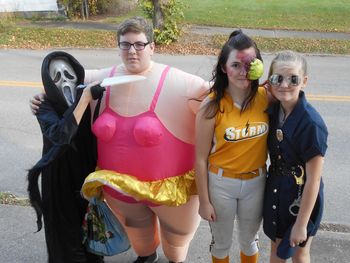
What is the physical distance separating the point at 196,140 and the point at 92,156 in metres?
0.77

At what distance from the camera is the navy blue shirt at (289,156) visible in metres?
2.21

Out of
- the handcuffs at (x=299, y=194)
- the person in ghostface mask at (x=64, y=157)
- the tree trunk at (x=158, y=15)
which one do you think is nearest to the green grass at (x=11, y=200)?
the person in ghostface mask at (x=64, y=157)

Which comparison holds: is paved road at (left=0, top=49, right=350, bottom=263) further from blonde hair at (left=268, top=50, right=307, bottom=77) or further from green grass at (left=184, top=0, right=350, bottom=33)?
green grass at (left=184, top=0, right=350, bottom=33)

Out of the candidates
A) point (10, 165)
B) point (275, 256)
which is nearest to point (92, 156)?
point (275, 256)

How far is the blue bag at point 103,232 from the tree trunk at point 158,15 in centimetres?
904

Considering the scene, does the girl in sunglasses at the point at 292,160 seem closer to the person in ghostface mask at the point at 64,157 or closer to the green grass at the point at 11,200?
the person in ghostface mask at the point at 64,157

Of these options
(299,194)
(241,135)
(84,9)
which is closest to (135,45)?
(241,135)

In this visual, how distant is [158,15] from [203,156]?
9.52 m

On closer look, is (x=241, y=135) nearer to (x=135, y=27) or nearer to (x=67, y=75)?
(x=135, y=27)

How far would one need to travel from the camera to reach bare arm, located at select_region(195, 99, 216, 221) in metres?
2.39

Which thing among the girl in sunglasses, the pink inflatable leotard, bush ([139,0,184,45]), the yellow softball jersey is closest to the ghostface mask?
the pink inflatable leotard

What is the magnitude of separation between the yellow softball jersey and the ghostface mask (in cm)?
90

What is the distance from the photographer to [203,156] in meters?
2.48

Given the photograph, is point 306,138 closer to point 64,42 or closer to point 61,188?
point 61,188
